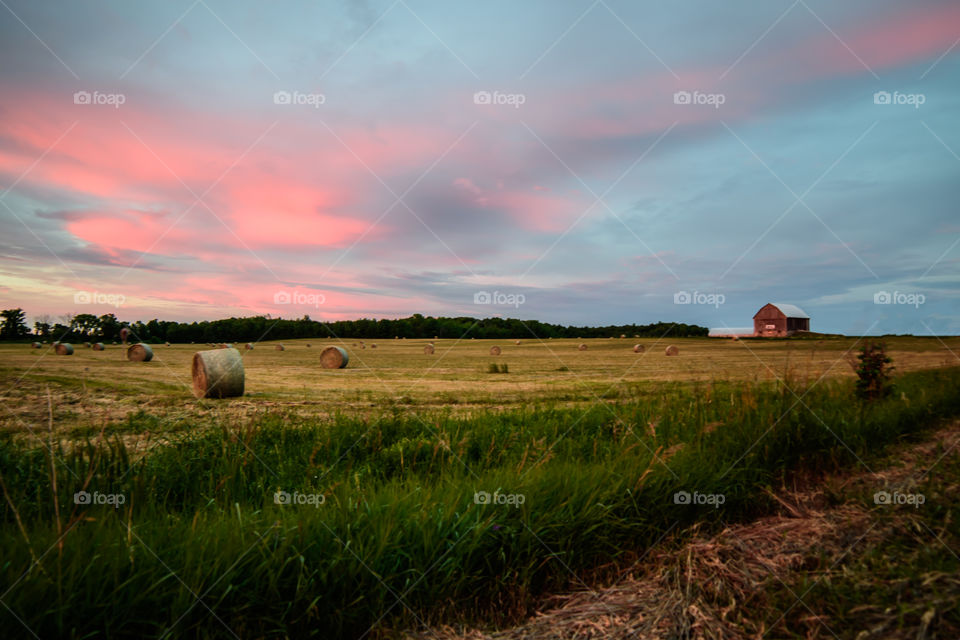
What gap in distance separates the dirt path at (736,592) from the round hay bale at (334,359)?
2527 centimetres

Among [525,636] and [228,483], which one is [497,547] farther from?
[228,483]

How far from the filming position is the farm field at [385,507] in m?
2.36

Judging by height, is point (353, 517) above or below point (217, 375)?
above

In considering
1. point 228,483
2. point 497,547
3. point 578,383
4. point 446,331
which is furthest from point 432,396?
point 446,331

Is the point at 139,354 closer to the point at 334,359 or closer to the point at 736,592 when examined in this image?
the point at 334,359

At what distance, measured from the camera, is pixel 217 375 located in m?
15.0

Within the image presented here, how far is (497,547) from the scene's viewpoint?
3006mm

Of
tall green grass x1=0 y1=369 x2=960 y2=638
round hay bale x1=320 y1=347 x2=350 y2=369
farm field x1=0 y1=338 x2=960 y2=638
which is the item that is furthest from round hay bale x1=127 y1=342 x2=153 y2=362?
tall green grass x1=0 y1=369 x2=960 y2=638

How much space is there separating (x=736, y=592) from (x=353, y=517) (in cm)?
229

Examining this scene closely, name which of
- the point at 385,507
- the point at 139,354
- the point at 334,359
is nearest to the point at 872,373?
the point at 385,507

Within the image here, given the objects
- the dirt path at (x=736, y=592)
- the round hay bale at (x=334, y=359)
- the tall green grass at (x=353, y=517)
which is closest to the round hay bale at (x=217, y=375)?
the tall green grass at (x=353, y=517)

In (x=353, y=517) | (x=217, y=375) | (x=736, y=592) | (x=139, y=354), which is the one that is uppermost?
(x=353, y=517)

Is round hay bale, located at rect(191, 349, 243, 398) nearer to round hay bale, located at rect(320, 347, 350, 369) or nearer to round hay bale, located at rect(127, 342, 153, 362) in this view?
round hay bale, located at rect(320, 347, 350, 369)

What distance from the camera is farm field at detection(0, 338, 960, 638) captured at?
2.36m
